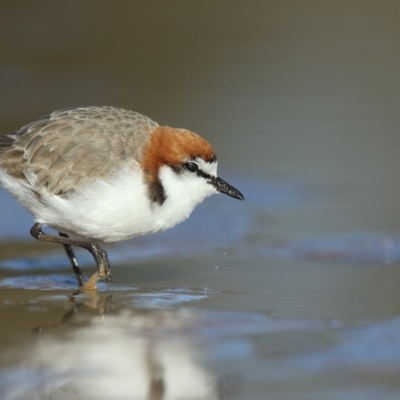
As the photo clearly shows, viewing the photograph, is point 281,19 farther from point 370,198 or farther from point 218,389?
point 218,389

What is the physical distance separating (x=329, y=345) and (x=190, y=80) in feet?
34.4

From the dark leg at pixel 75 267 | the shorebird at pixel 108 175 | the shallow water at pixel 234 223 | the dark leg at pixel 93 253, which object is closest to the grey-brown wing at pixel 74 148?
the shorebird at pixel 108 175

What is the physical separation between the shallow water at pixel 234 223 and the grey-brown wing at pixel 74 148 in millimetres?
874

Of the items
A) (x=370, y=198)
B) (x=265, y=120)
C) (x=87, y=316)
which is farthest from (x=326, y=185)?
(x=87, y=316)

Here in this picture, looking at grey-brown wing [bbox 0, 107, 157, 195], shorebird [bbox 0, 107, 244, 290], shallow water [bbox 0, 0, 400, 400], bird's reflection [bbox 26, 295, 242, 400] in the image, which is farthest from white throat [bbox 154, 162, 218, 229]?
bird's reflection [bbox 26, 295, 242, 400]

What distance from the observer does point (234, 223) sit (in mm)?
10133

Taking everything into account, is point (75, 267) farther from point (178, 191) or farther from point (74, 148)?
point (178, 191)

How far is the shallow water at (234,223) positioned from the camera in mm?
5855

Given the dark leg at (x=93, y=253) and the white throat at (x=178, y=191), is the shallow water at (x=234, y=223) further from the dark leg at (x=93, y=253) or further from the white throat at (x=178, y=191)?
the white throat at (x=178, y=191)

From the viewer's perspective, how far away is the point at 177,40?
18094mm

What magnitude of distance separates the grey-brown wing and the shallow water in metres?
0.87

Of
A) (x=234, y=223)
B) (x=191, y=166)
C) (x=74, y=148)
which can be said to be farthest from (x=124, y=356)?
(x=234, y=223)

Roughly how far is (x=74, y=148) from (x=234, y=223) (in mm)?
2566

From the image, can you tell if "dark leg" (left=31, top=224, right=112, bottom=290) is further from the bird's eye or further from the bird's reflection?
the bird's eye
